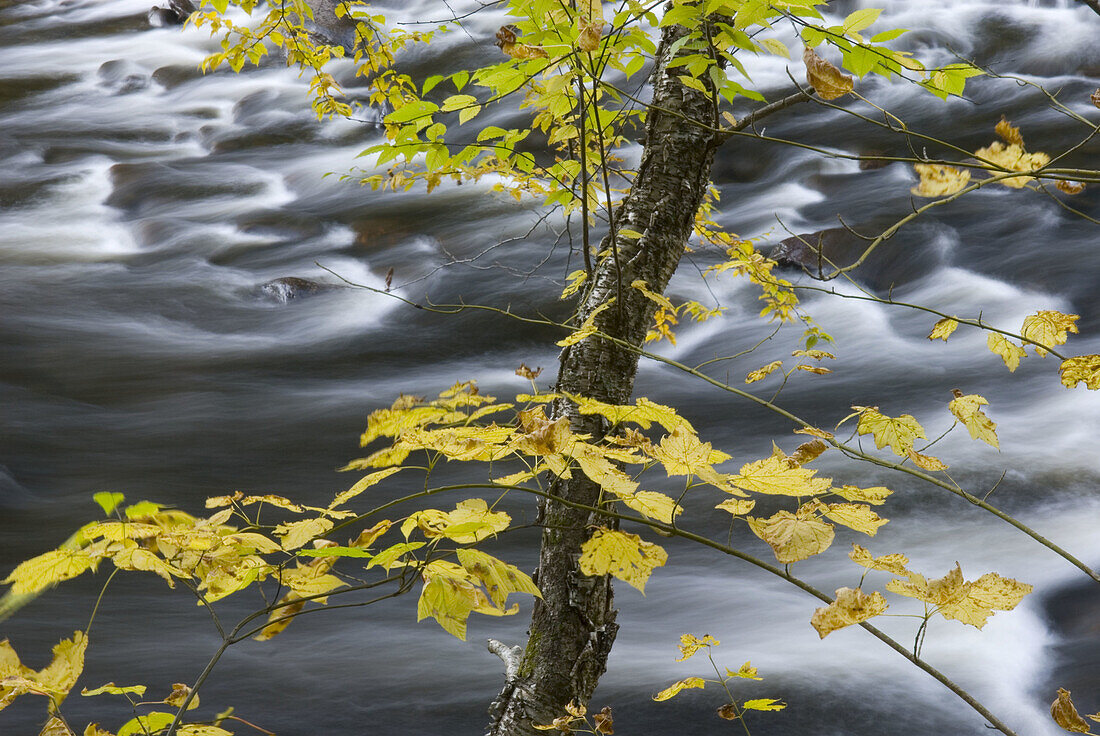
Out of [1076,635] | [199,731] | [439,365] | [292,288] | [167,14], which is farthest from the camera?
[167,14]

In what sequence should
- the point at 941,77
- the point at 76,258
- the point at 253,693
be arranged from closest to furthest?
the point at 941,77 → the point at 253,693 → the point at 76,258

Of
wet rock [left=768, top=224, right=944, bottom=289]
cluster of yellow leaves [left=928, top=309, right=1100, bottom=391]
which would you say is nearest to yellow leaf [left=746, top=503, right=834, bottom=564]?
cluster of yellow leaves [left=928, top=309, right=1100, bottom=391]

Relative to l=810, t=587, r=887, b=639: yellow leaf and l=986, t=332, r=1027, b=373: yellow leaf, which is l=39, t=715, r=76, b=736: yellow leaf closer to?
l=810, t=587, r=887, b=639: yellow leaf

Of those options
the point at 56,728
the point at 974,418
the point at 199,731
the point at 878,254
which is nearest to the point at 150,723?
the point at 199,731

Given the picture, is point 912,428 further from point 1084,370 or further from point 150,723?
point 150,723

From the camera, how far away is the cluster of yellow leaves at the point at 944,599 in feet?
3.99

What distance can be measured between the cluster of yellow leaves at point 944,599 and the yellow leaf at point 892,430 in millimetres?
324

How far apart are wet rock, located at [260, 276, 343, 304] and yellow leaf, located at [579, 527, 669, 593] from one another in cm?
741

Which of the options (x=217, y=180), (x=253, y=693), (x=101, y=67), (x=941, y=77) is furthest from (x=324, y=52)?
(x=101, y=67)

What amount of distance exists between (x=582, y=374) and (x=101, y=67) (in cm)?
1703

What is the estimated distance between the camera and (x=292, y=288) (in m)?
8.35

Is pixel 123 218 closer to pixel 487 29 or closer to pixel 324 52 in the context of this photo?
pixel 487 29

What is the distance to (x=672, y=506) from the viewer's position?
131 cm

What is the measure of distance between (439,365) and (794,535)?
602 cm
